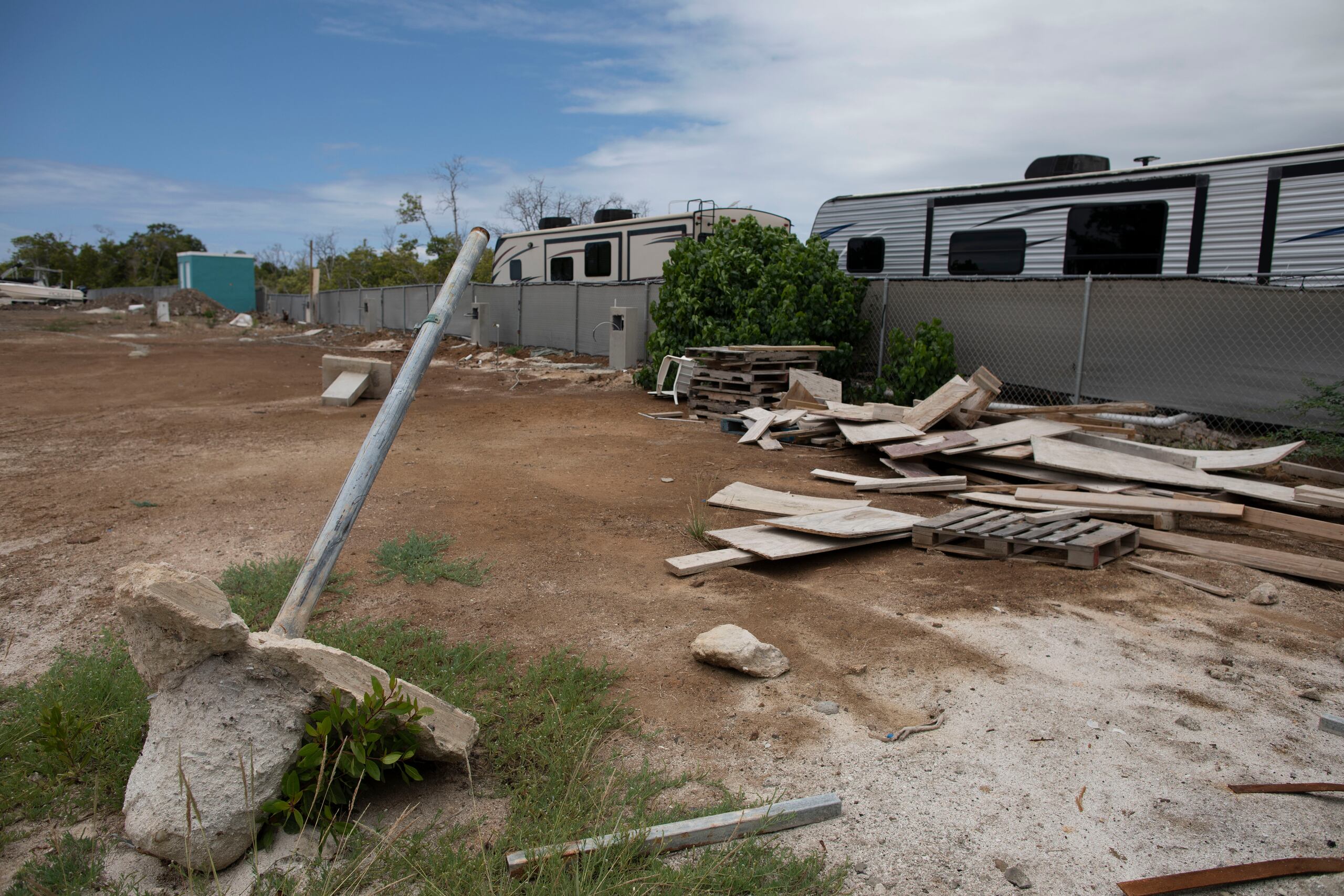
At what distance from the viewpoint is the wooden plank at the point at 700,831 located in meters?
2.63

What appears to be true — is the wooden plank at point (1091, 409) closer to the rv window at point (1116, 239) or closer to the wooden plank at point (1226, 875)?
the rv window at point (1116, 239)

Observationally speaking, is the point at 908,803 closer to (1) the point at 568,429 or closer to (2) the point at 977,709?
(2) the point at 977,709

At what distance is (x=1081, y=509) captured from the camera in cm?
658

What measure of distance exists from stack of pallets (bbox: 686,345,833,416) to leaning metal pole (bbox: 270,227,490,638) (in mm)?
8013

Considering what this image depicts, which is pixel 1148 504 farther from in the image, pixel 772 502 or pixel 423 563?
pixel 423 563

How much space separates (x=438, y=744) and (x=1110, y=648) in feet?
11.3

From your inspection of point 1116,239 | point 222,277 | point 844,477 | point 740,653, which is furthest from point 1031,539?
point 222,277

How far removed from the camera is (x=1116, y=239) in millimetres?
11352

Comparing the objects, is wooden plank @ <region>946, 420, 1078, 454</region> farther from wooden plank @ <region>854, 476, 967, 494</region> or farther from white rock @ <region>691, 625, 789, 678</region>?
white rock @ <region>691, 625, 789, 678</region>

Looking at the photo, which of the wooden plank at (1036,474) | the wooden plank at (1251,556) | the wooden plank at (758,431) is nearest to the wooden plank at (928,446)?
the wooden plank at (1036,474)

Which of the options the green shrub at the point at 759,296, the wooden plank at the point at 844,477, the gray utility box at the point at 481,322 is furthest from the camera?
the gray utility box at the point at 481,322

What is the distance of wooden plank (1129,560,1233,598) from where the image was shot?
205 inches

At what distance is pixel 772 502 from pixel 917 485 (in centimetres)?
160

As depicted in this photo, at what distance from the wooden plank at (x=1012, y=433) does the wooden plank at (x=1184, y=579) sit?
2504mm
